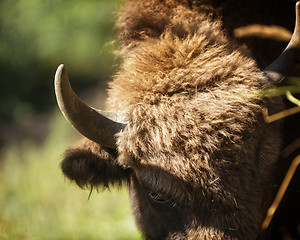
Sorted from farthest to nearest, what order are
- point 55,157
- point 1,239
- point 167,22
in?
point 55,157, point 1,239, point 167,22

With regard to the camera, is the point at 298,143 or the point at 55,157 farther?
the point at 55,157

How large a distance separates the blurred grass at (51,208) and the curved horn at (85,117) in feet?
5.14

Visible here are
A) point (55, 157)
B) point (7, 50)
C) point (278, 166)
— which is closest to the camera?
point (278, 166)

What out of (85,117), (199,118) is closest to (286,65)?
(199,118)

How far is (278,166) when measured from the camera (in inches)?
120

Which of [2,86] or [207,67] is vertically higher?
[2,86]

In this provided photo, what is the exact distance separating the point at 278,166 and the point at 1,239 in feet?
10.4

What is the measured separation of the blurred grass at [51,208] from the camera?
5.18 metres

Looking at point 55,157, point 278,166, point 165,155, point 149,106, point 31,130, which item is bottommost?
point 278,166

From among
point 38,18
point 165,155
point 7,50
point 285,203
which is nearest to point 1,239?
point 165,155

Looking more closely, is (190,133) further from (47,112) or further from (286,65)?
(47,112)

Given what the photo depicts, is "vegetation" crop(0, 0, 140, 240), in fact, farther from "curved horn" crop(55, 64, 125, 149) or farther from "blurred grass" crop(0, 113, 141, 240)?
"curved horn" crop(55, 64, 125, 149)

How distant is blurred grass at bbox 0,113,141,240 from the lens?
5.18m

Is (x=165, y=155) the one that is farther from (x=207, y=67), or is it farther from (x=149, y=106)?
(x=207, y=67)
